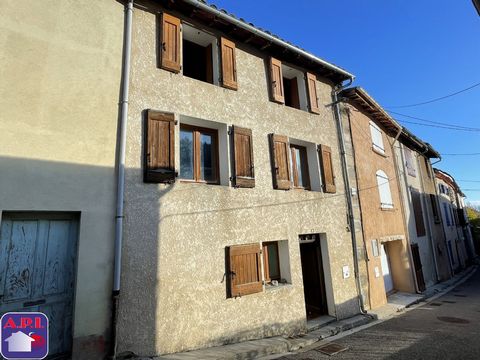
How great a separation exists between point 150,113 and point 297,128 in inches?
164

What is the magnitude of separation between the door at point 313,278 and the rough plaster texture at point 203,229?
0.32 meters

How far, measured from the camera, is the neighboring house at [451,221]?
19.5 meters

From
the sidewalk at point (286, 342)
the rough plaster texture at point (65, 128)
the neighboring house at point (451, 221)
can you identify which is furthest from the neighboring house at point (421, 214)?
the rough plaster texture at point (65, 128)

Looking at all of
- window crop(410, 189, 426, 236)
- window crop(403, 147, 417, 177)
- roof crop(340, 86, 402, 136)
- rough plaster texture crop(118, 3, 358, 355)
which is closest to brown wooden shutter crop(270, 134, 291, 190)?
rough plaster texture crop(118, 3, 358, 355)

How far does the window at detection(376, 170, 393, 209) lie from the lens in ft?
36.4

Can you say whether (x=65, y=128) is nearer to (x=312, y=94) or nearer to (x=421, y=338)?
(x=312, y=94)

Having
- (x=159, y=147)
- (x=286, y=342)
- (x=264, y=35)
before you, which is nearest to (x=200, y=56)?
(x=264, y=35)

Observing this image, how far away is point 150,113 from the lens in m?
5.39

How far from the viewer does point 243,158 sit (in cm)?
646

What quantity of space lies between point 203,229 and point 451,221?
23711 millimetres

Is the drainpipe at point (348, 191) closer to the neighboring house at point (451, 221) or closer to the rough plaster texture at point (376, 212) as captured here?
the rough plaster texture at point (376, 212)

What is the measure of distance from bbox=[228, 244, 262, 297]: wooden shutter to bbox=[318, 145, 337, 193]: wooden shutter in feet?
10.2

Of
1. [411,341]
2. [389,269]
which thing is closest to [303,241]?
[411,341]

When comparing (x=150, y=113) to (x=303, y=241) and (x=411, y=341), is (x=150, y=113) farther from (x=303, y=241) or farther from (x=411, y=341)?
(x=411, y=341)
